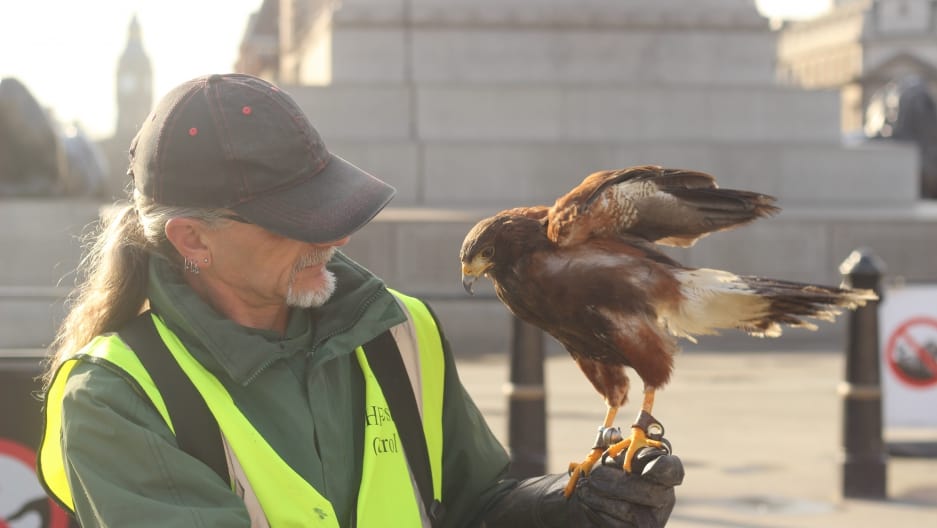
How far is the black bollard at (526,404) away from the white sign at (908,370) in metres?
2.28

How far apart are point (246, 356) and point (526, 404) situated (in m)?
4.95

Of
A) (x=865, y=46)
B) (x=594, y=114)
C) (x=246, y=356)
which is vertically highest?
(x=865, y=46)

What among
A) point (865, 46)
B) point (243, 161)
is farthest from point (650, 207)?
point (865, 46)

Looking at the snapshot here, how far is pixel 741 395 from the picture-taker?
10.9m

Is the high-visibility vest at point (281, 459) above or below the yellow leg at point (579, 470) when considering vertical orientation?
above

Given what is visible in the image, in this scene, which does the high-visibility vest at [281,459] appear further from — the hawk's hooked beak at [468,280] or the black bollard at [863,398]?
the black bollard at [863,398]

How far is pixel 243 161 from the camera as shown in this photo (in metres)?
2.58

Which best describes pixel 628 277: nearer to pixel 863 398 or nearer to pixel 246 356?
pixel 246 356

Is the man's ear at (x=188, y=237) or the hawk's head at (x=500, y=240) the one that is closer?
the man's ear at (x=188, y=237)

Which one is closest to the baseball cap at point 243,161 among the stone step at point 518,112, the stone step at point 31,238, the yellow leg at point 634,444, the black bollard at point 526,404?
the yellow leg at point 634,444

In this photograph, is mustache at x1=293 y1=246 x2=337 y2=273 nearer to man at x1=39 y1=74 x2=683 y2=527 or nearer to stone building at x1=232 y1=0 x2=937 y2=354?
man at x1=39 y1=74 x2=683 y2=527

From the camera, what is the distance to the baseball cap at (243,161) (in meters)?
2.58

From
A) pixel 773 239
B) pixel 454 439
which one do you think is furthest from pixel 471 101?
pixel 454 439

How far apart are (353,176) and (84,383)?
2.07 feet
